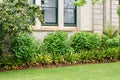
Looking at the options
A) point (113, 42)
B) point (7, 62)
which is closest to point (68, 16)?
point (113, 42)

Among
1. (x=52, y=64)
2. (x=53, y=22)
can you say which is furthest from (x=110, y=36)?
(x=52, y=64)

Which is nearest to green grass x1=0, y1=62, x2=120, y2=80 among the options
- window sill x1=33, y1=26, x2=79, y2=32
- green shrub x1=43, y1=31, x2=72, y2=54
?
green shrub x1=43, y1=31, x2=72, y2=54

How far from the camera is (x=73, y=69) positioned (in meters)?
15.1

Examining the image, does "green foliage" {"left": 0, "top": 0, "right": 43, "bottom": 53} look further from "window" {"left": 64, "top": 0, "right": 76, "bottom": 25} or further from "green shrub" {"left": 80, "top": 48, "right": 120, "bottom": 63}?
"window" {"left": 64, "top": 0, "right": 76, "bottom": 25}

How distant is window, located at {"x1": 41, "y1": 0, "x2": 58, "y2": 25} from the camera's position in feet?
66.0

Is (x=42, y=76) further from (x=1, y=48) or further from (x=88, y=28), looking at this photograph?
(x=88, y=28)

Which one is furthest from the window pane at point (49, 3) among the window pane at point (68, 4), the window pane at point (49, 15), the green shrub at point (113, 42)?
the green shrub at point (113, 42)

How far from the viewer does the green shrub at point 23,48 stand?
16094 mm

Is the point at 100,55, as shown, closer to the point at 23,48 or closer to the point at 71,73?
the point at 23,48

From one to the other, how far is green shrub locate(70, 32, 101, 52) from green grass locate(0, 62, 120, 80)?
2.28 m

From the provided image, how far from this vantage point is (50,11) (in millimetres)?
20203

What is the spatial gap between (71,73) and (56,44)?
146 inches

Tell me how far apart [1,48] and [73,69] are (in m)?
3.17

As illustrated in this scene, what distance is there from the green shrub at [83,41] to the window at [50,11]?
205 cm
